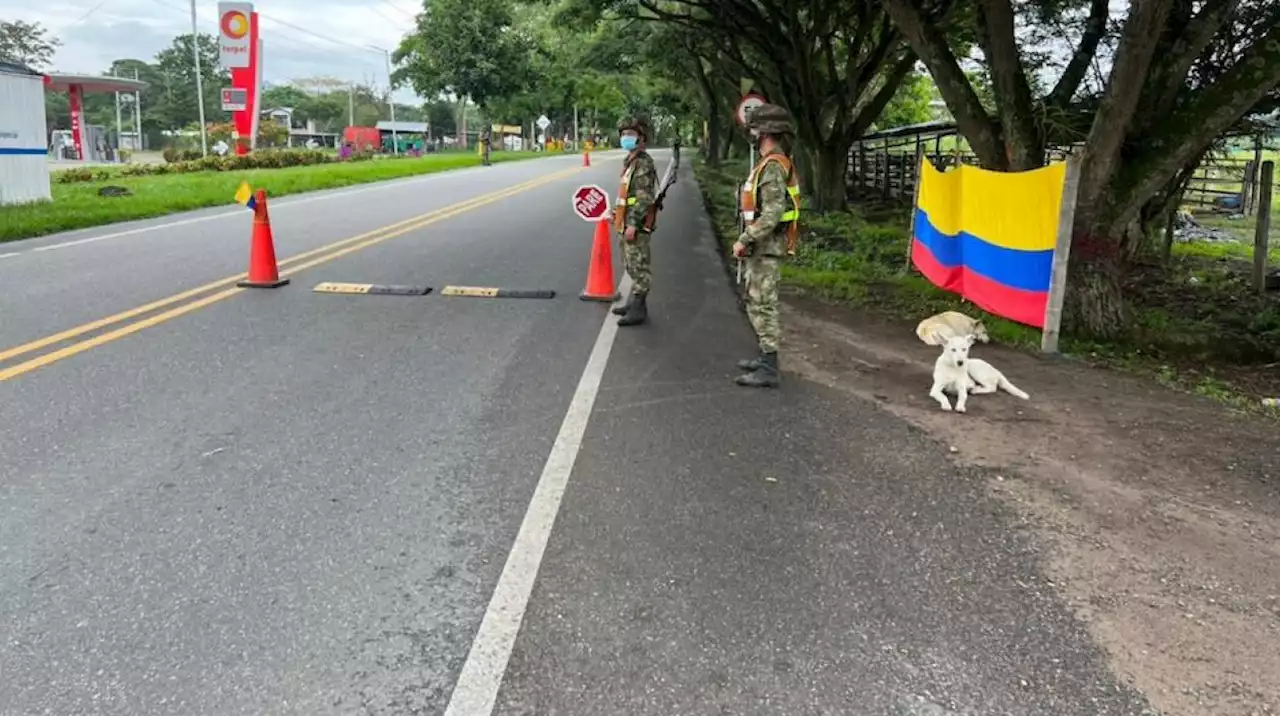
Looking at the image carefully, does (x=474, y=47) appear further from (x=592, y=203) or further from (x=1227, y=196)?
(x=592, y=203)

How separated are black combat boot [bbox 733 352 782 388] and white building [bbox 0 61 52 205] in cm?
1523

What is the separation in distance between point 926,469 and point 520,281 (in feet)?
19.6

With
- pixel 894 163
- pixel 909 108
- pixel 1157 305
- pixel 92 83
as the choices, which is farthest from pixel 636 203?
pixel 909 108

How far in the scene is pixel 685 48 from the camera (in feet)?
97.0

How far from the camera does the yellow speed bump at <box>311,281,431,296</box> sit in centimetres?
884

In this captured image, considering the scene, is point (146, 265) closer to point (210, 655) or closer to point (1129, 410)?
point (210, 655)

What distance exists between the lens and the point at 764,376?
6.17 metres

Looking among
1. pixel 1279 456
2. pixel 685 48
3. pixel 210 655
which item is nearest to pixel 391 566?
pixel 210 655

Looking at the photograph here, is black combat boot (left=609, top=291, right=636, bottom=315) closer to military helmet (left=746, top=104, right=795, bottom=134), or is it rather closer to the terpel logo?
military helmet (left=746, top=104, right=795, bottom=134)

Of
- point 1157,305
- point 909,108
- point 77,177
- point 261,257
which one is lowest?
point 1157,305

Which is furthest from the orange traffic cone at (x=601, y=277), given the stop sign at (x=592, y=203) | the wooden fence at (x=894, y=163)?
the wooden fence at (x=894, y=163)

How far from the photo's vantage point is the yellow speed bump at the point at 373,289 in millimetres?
8836

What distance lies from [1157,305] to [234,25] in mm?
29912

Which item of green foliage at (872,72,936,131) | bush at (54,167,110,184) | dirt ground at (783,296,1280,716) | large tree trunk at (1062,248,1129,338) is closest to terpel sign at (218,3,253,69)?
bush at (54,167,110,184)
